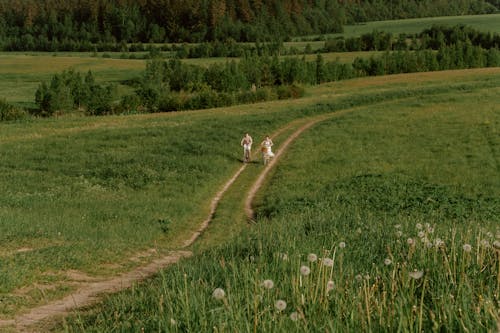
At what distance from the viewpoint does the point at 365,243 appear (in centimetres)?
1049

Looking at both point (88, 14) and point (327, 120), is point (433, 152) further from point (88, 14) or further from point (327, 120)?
point (88, 14)

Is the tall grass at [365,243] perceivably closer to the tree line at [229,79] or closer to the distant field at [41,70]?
the tree line at [229,79]

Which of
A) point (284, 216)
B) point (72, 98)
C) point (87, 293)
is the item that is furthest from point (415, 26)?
point (87, 293)

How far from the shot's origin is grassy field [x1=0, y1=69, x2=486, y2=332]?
6195 mm

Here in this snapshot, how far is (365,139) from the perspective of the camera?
4206 centimetres

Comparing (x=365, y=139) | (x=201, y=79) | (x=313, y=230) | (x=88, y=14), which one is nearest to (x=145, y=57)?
(x=88, y=14)

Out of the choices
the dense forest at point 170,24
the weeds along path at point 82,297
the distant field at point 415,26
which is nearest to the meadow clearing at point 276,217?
the weeds along path at point 82,297

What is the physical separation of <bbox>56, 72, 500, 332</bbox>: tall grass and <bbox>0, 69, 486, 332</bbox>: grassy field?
0.05 meters

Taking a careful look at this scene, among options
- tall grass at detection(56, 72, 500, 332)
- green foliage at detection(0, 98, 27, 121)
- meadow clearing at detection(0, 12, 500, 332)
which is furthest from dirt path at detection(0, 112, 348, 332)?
green foliage at detection(0, 98, 27, 121)

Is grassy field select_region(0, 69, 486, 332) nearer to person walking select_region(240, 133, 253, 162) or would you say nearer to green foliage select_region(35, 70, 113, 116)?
person walking select_region(240, 133, 253, 162)

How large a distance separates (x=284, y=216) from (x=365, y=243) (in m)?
8.91

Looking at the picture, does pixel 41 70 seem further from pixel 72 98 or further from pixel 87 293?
pixel 87 293

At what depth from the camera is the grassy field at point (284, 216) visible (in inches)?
244

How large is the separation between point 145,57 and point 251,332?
552ft
